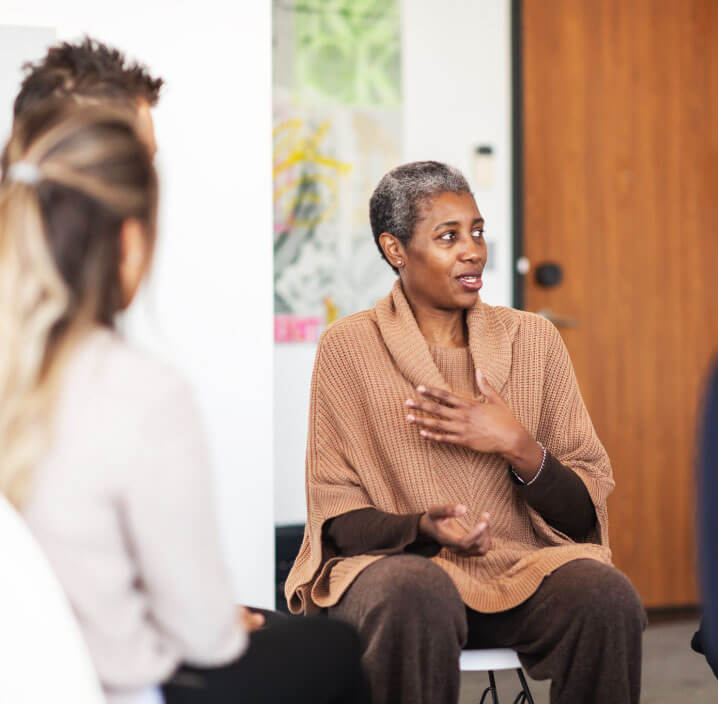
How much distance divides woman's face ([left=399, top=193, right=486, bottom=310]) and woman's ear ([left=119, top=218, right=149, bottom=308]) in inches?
36.0

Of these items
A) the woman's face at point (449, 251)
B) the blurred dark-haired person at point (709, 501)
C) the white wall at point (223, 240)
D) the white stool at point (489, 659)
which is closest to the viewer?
the blurred dark-haired person at point (709, 501)

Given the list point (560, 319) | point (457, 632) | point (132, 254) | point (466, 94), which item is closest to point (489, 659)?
point (457, 632)

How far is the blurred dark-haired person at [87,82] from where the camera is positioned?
5.29ft

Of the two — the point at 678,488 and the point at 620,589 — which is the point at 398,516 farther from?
the point at 678,488

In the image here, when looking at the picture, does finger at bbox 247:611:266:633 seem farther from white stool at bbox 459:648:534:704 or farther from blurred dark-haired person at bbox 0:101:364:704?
white stool at bbox 459:648:534:704

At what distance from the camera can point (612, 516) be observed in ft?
11.8

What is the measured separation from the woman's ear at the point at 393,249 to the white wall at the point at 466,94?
1321 millimetres

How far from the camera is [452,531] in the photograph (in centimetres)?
166

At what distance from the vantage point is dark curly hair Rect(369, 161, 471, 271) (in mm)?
2014

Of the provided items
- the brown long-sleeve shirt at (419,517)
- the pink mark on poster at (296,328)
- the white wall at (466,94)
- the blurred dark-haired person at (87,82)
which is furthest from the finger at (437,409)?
the white wall at (466,94)

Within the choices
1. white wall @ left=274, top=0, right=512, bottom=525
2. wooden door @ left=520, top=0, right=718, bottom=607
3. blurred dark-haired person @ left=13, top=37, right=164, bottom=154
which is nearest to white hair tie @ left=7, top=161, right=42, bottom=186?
blurred dark-haired person @ left=13, top=37, right=164, bottom=154

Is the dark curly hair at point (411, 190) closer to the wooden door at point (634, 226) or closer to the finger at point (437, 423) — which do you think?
the finger at point (437, 423)

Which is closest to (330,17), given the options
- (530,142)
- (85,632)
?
(530,142)

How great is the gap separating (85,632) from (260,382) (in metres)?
1.32
